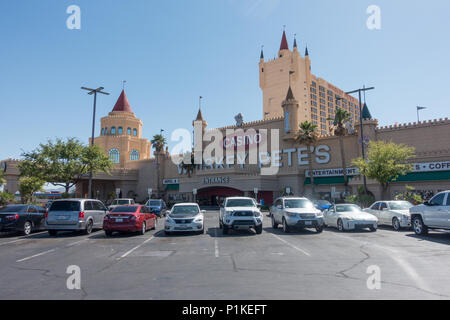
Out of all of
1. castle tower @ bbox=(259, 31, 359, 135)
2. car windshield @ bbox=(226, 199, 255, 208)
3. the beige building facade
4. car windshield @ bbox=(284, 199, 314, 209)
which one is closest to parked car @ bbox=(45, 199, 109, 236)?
car windshield @ bbox=(226, 199, 255, 208)

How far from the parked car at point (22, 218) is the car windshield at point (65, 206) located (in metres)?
1.86

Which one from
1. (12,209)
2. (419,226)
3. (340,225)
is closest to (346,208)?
(340,225)

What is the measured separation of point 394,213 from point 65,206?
646 inches

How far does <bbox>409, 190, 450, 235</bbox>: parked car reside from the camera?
39.8 feet

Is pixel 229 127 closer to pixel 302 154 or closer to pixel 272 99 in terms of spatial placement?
pixel 302 154

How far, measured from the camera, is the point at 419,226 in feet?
44.8

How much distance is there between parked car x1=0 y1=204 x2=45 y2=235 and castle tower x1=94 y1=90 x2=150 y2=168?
49.4 metres

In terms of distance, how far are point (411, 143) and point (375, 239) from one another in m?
26.2

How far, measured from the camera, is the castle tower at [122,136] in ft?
215

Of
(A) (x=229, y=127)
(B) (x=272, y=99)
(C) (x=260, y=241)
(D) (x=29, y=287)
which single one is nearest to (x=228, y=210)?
(C) (x=260, y=241)

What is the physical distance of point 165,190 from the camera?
6138 cm

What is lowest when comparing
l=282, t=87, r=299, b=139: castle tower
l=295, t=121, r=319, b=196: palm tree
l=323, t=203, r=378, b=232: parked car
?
l=323, t=203, r=378, b=232: parked car

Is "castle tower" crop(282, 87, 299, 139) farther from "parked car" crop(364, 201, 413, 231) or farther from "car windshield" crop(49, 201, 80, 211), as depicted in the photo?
"car windshield" crop(49, 201, 80, 211)
